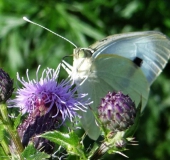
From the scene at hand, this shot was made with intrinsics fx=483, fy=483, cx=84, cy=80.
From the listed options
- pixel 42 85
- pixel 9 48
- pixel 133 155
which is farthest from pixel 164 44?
pixel 133 155

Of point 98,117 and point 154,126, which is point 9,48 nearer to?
point 154,126

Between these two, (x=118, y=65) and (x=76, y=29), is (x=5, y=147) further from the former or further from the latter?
(x=76, y=29)

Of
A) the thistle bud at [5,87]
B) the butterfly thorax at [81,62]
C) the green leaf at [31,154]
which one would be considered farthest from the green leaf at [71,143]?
the butterfly thorax at [81,62]

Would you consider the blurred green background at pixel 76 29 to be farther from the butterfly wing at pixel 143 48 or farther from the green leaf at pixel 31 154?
the green leaf at pixel 31 154

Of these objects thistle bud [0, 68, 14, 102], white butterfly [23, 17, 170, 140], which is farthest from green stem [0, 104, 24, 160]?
white butterfly [23, 17, 170, 140]

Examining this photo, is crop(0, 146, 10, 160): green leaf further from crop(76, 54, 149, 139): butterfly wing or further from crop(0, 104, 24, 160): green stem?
crop(76, 54, 149, 139): butterfly wing

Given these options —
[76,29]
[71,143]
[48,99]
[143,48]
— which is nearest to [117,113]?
[71,143]
